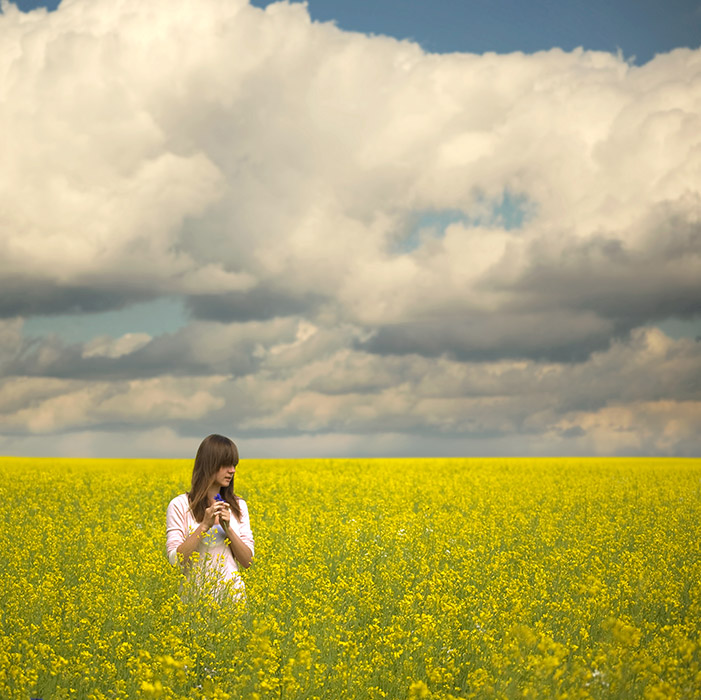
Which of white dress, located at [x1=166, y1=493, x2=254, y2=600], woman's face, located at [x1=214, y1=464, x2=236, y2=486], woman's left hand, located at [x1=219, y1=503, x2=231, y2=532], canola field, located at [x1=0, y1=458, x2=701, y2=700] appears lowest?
canola field, located at [x1=0, y1=458, x2=701, y2=700]

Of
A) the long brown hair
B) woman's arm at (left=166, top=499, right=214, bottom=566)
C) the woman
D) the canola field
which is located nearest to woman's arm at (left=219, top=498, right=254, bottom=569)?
the woman

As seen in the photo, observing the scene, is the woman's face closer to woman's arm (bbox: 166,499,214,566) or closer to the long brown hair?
the long brown hair

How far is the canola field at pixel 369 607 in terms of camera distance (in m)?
4.64

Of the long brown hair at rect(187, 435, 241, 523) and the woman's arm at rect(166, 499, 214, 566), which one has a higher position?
the long brown hair at rect(187, 435, 241, 523)

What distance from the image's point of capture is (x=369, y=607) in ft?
22.2

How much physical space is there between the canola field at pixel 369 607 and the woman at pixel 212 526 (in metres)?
0.25

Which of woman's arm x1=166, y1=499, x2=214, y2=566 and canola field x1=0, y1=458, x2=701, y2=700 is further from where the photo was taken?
woman's arm x1=166, y1=499, x2=214, y2=566

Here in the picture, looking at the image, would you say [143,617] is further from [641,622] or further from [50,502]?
[50,502]

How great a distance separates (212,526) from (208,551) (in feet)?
1.26

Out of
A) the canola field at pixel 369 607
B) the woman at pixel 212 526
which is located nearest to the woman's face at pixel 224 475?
the woman at pixel 212 526


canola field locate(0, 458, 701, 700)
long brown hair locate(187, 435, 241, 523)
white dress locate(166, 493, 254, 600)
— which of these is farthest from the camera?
white dress locate(166, 493, 254, 600)

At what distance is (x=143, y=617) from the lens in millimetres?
6293

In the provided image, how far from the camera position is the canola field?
4.64m

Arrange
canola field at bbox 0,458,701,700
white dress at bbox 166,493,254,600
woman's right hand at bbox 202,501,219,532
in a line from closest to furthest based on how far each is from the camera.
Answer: canola field at bbox 0,458,701,700 → woman's right hand at bbox 202,501,219,532 → white dress at bbox 166,493,254,600
